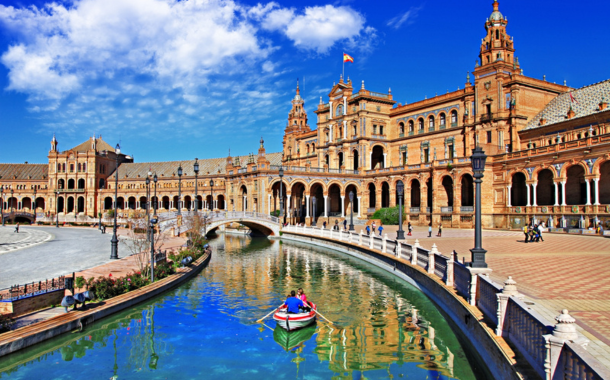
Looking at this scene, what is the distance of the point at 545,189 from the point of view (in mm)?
42781

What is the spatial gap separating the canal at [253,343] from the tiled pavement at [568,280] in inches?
94.8

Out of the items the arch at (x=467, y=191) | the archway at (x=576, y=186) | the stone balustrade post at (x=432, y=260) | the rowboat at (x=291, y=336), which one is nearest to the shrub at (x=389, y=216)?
the arch at (x=467, y=191)

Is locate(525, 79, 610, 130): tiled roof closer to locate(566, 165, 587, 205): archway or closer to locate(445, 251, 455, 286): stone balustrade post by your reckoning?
locate(566, 165, 587, 205): archway

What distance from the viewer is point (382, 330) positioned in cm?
1334

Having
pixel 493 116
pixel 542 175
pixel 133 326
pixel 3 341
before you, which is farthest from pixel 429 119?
pixel 3 341

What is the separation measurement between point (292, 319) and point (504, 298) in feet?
21.5

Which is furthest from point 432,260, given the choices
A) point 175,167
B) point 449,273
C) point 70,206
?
point 70,206

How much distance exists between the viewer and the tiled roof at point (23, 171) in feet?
341

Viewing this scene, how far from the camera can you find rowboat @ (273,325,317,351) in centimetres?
1226

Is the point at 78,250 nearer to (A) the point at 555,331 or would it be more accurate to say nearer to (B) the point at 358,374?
(B) the point at 358,374

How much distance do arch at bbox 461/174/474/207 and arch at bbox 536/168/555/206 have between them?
24.1ft

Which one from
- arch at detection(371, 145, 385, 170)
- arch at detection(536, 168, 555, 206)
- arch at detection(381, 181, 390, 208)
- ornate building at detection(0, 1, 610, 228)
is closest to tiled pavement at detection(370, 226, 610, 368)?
ornate building at detection(0, 1, 610, 228)

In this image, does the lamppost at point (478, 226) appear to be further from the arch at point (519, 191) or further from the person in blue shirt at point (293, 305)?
the arch at point (519, 191)

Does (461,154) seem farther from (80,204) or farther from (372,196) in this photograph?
(80,204)
